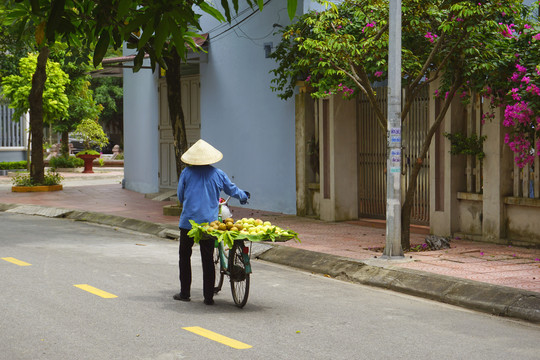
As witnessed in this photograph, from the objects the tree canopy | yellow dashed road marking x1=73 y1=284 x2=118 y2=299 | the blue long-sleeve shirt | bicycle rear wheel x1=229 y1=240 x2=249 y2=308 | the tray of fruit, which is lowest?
yellow dashed road marking x1=73 y1=284 x2=118 y2=299

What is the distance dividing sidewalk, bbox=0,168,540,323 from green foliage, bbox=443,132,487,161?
140 centimetres

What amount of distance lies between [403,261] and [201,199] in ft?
11.6

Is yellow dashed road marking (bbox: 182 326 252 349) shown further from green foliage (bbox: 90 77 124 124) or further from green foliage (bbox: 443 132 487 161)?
green foliage (bbox: 90 77 124 124)

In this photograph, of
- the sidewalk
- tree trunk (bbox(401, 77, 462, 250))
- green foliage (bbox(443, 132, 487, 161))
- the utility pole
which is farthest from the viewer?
green foliage (bbox(443, 132, 487, 161))

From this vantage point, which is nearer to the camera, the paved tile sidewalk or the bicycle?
the bicycle

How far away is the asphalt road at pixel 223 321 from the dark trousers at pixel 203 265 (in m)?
0.18

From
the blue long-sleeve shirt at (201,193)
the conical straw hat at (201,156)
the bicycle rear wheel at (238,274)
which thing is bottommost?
the bicycle rear wheel at (238,274)

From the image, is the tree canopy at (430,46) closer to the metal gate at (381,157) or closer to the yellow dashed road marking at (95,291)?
the metal gate at (381,157)

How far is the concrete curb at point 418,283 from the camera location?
28.4ft

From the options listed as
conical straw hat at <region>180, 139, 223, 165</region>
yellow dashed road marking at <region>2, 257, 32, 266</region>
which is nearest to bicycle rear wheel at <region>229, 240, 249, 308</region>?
conical straw hat at <region>180, 139, 223, 165</region>

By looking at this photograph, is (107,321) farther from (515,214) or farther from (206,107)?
(206,107)

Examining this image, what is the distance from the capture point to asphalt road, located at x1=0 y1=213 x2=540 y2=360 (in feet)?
21.9

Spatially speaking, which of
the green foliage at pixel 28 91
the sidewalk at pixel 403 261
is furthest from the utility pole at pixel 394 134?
the green foliage at pixel 28 91

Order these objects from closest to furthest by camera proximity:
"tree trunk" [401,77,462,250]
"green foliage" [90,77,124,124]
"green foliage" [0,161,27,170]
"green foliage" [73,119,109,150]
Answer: "tree trunk" [401,77,462,250]
"green foliage" [0,161,27,170]
"green foliage" [73,119,109,150]
"green foliage" [90,77,124,124]
